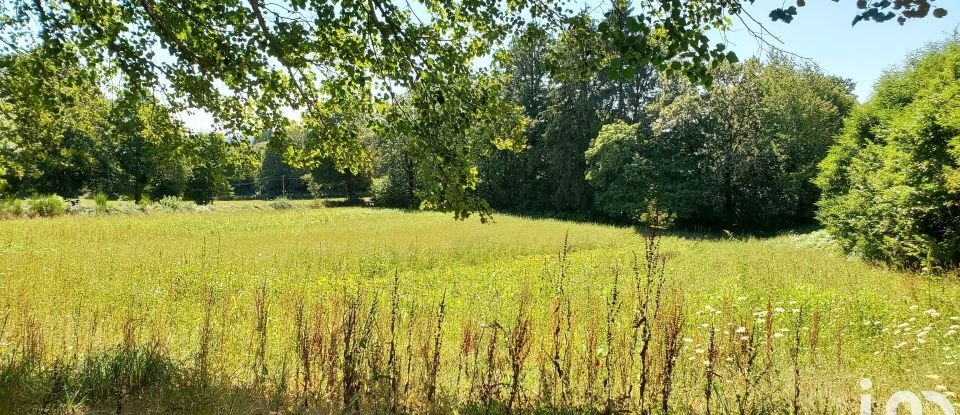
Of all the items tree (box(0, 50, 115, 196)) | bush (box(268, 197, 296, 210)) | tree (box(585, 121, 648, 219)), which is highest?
tree (box(585, 121, 648, 219))

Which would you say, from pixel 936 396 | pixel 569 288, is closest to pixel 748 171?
pixel 569 288

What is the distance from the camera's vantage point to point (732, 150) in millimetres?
31344

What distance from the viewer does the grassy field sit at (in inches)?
142

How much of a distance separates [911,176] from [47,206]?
38.2m

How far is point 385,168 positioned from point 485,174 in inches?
523

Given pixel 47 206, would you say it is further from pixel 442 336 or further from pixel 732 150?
pixel 732 150

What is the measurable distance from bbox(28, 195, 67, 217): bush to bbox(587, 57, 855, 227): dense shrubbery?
34.7m

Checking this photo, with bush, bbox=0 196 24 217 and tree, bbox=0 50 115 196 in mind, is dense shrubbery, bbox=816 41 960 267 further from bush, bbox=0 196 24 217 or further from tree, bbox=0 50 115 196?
bush, bbox=0 196 24 217

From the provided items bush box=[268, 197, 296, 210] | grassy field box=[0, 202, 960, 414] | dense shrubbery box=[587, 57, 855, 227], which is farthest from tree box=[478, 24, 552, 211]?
grassy field box=[0, 202, 960, 414]

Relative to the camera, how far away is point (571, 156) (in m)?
→ 41.1

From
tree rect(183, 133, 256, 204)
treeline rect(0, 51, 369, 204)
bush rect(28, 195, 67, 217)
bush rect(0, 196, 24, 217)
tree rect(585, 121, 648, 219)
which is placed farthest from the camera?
tree rect(585, 121, 648, 219)

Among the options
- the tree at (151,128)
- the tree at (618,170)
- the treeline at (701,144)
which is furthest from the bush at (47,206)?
the tree at (618,170)

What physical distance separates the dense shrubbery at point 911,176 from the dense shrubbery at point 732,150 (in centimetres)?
1292

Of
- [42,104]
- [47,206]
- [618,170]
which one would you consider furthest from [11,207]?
[618,170]
